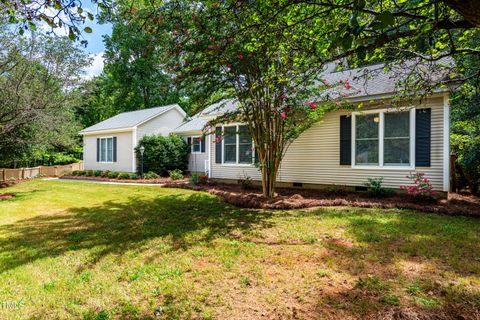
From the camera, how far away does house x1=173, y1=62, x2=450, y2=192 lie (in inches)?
292

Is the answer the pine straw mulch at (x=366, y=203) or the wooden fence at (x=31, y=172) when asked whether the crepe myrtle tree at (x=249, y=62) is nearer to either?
the pine straw mulch at (x=366, y=203)

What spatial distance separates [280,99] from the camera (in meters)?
6.91

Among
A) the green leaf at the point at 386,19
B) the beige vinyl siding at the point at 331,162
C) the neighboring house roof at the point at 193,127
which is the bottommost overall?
the beige vinyl siding at the point at 331,162

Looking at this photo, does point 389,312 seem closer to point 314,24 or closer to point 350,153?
point 314,24

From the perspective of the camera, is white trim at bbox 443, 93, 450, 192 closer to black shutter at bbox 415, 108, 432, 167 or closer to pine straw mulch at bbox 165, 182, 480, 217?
black shutter at bbox 415, 108, 432, 167

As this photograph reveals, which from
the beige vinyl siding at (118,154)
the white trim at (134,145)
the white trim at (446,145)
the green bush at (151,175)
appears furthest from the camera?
the beige vinyl siding at (118,154)

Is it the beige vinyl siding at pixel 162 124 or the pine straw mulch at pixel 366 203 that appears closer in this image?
the pine straw mulch at pixel 366 203

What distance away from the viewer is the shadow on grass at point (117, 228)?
4176 mm

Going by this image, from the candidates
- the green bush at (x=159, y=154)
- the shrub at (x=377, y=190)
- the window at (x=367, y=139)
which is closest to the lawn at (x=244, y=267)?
the shrub at (x=377, y=190)

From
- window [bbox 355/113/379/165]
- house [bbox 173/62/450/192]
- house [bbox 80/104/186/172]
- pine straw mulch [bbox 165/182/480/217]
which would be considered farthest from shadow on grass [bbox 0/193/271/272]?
house [bbox 80/104/186/172]

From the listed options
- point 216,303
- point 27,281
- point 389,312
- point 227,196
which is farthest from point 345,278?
point 227,196

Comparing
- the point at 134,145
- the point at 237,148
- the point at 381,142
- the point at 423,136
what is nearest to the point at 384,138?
the point at 381,142

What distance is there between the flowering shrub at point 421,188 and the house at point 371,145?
341 millimetres

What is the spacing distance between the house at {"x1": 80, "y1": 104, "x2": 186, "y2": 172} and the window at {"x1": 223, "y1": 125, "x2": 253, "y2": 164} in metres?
5.60
